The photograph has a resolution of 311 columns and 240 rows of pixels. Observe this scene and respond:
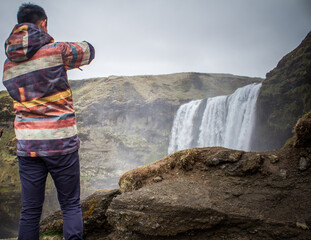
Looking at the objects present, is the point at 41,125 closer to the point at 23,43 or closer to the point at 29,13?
the point at 23,43

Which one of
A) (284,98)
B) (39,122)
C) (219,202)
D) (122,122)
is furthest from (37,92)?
(122,122)

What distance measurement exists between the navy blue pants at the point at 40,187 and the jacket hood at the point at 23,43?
110 cm

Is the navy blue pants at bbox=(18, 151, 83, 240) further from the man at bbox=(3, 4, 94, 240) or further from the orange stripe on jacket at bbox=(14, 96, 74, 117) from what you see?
the orange stripe on jacket at bbox=(14, 96, 74, 117)

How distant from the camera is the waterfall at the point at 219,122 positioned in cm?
2067

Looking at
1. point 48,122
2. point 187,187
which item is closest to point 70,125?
point 48,122

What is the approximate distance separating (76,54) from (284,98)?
20478 millimetres

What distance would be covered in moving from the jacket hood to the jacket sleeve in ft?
0.82

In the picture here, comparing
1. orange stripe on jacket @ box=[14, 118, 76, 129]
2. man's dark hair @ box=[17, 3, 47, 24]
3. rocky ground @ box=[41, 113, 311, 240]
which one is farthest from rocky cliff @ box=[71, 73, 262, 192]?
man's dark hair @ box=[17, 3, 47, 24]

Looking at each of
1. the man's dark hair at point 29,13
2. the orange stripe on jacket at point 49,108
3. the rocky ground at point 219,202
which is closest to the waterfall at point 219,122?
the rocky ground at point 219,202

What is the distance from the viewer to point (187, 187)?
3.11 metres

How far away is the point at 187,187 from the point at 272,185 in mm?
1299

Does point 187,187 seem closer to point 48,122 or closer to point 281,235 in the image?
point 281,235

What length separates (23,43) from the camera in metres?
1.91

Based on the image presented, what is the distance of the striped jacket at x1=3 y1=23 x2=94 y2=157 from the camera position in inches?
75.4
